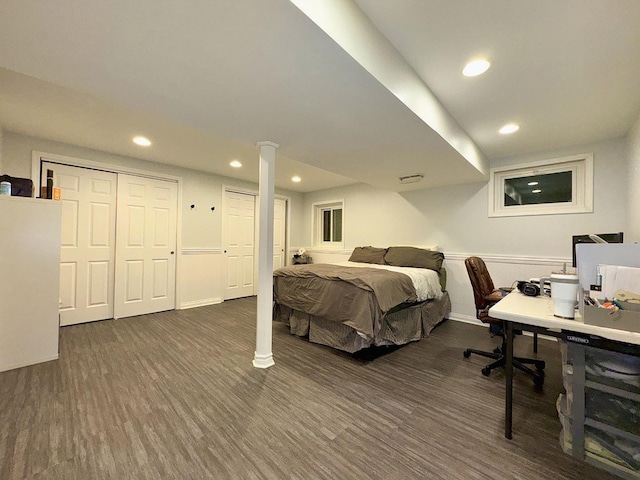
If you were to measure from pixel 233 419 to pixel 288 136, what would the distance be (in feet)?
7.14

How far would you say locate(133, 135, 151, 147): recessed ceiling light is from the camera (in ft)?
10.3

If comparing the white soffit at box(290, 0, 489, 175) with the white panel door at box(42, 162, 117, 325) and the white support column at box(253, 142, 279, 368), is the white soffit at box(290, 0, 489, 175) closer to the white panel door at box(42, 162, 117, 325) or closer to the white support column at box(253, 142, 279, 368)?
the white support column at box(253, 142, 279, 368)

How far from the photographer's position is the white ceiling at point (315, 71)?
1.14m

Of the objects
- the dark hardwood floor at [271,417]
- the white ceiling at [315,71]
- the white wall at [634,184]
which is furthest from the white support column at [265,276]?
the white wall at [634,184]

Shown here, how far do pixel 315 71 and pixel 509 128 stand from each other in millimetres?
2355

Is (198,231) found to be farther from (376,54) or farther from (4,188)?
(376,54)

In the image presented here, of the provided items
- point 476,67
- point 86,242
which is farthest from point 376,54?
point 86,242

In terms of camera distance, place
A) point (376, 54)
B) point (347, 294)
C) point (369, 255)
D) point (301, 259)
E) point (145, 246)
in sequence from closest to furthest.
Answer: point (376, 54)
point (347, 294)
point (145, 246)
point (369, 255)
point (301, 259)

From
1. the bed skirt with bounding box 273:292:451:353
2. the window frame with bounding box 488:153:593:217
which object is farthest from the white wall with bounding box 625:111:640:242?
the bed skirt with bounding box 273:292:451:353

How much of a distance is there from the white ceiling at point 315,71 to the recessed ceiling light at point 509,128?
74 mm

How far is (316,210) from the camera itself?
20.1 ft

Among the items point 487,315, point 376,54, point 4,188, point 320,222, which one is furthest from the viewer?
point 320,222

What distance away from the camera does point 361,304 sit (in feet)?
8.29

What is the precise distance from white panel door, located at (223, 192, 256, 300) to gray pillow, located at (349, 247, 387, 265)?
2.15 metres
